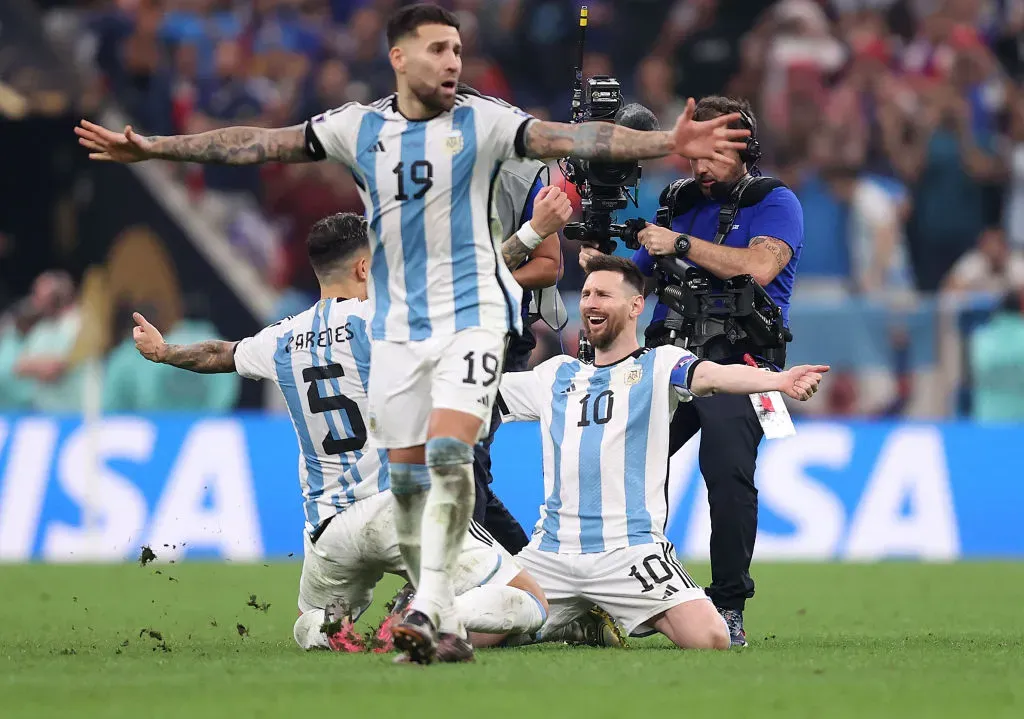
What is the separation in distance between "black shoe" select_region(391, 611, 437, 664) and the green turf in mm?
76

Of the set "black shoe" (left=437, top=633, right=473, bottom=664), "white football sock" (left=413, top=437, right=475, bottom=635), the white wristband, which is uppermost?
the white wristband

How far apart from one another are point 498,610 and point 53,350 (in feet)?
28.5

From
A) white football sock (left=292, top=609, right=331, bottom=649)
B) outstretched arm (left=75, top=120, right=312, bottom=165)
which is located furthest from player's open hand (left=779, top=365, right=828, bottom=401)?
white football sock (left=292, top=609, right=331, bottom=649)

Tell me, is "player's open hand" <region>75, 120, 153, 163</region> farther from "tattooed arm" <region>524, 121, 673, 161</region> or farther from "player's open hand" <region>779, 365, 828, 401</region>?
"player's open hand" <region>779, 365, 828, 401</region>

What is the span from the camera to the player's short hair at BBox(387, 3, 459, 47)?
632 centimetres

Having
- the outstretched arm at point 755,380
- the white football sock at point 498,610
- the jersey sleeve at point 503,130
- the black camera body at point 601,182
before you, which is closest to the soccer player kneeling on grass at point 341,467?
the white football sock at point 498,610

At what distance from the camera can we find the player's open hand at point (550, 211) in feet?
23.9

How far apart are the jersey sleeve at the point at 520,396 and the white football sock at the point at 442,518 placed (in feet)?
4.59

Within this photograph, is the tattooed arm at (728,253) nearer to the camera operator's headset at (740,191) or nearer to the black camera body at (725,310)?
the black camera body at (725,310)

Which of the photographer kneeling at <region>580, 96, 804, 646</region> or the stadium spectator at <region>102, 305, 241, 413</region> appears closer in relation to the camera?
the photographer kneeling at <region>580, 96, 804, 646</region>

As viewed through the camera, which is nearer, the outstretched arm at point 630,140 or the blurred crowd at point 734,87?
the outstretched arm at point 630,140

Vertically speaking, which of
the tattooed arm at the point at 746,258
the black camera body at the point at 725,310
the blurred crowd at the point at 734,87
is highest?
the blurred crowd at the point at 734,87

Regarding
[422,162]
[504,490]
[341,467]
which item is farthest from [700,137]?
[504,490]

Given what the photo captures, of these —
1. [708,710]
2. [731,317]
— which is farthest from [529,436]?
[708,710]
